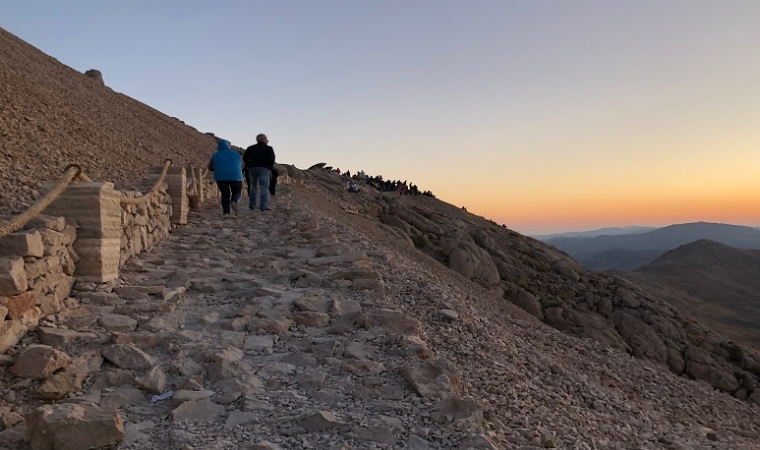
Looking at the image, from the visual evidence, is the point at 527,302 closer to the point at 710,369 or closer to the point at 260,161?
the point at 710,369

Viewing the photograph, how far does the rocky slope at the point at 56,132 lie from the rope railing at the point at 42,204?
489 mm

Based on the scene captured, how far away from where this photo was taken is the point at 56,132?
10203 mm

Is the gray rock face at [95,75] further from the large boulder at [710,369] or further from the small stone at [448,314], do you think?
the large boulder at [710,369]

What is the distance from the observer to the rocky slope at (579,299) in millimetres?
15047

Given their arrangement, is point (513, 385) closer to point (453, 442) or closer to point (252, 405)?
point (453, 442)

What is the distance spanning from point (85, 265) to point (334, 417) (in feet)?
11.2

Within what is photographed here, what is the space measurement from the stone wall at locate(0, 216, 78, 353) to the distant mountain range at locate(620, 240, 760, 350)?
112 feet

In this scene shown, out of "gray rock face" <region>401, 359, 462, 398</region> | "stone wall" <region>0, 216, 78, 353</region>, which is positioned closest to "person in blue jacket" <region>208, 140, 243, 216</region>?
"stone wall" <region>0, 216, 78, 353</region>

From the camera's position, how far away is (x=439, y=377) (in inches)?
161

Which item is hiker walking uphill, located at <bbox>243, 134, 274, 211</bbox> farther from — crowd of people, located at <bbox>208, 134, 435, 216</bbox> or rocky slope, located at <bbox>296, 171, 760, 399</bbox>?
rocky slope, located at <bbox>296, 171, 760, 399</bbox>

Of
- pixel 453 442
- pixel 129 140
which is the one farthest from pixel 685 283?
pixel 453 442

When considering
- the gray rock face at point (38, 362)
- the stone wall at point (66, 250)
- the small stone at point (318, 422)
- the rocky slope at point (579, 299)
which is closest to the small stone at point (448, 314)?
Result: the small stone at point (318, 422)

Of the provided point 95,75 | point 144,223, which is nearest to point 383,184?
point 95,75

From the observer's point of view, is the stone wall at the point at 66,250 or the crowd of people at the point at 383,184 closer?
the stone wall at the point at 66,250
